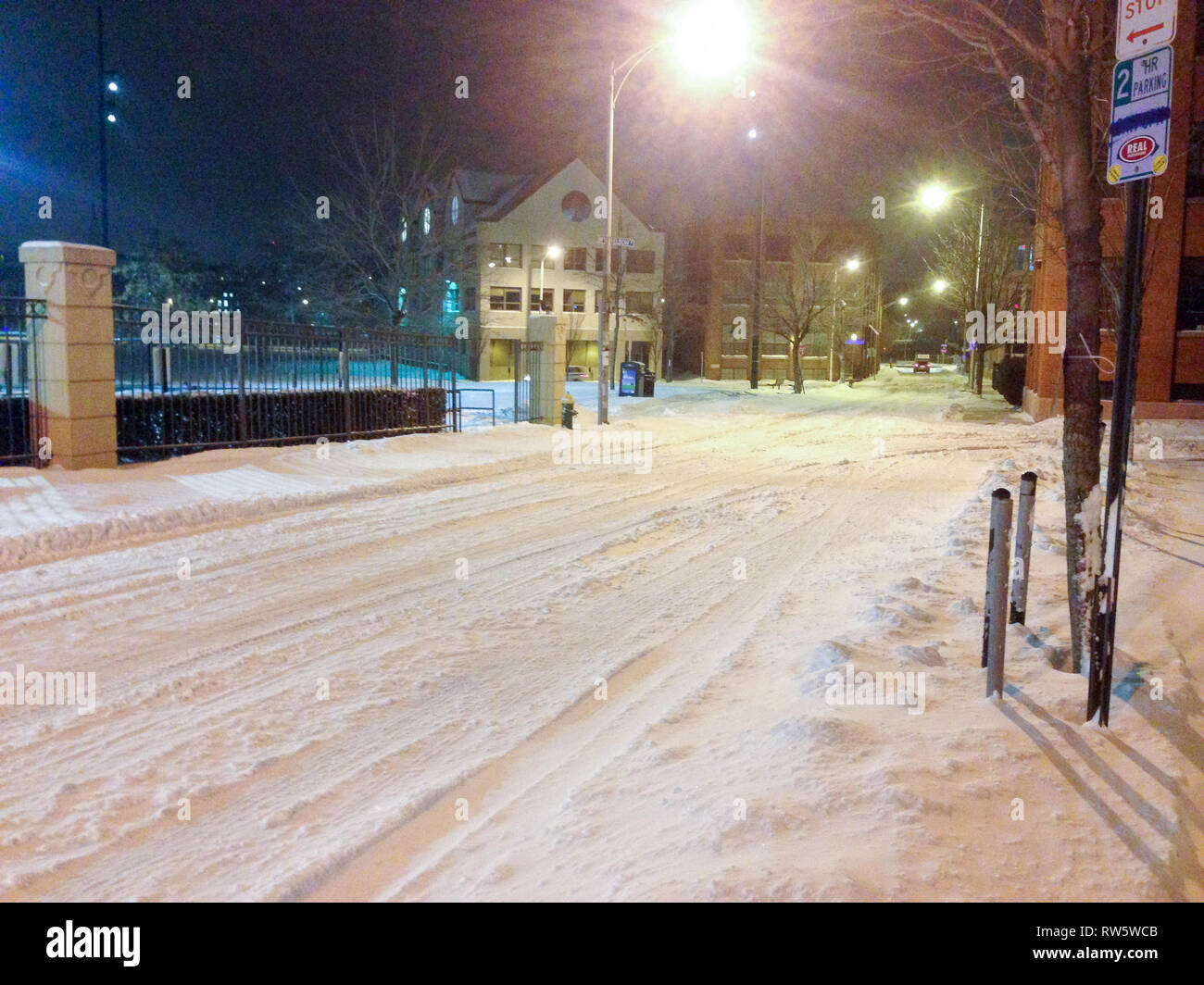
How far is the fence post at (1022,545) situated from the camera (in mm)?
6293

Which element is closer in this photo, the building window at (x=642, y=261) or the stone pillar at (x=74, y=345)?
the stone pillar at (x=74, y=345)

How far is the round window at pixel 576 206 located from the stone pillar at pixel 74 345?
142 ft

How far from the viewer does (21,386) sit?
497 inches

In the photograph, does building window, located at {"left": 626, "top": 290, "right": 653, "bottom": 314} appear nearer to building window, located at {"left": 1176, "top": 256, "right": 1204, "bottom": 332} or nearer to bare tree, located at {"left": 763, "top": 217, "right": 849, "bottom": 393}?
bare tree, located at {"left": 763, "top": 217, "right": 849, "bottom": 393}

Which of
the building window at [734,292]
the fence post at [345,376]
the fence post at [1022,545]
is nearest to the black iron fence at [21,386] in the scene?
the fence post at [345,376]

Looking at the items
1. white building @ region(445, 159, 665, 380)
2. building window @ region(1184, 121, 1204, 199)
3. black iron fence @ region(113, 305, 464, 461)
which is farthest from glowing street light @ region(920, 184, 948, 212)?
white building @ region(445, 159, 665, 380)

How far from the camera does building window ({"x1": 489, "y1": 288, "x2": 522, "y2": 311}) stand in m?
53.2

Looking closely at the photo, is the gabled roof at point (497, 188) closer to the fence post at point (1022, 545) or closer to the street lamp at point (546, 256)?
the street lamp at point (546, 256)

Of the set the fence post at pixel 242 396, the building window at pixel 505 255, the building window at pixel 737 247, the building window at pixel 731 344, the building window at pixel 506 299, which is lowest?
the fence post at pixel 242 396

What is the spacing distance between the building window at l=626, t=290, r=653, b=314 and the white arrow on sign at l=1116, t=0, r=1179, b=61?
47.5 meters

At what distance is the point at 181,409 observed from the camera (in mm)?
14500

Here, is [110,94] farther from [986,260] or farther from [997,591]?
[986,260]

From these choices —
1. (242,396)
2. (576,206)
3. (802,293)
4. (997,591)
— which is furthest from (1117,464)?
(576,206)
